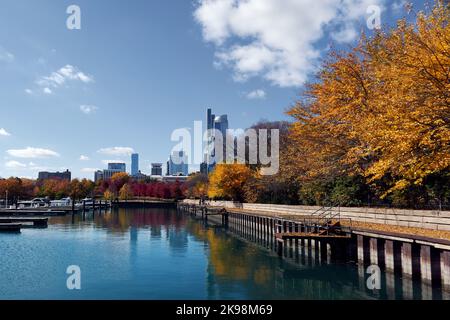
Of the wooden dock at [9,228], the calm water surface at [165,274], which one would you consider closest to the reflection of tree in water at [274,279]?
the calm water surface at [165,274]

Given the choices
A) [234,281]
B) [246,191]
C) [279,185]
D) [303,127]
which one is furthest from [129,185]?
[234,281]

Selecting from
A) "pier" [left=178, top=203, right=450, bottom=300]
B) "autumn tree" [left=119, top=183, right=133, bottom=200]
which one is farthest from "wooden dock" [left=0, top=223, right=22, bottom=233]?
"autumn tree" [left=119, top=183, right=133, bottom=200]

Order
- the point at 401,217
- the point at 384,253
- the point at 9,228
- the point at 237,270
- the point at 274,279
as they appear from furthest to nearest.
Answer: the point at 9,228 < the point at 237,270 < the point at 401,217 < the point at 274,279 < the point at 384,253

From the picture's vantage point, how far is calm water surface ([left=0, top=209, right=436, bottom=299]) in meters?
19.9

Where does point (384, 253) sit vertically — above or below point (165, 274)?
above

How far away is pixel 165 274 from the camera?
24.8 meters

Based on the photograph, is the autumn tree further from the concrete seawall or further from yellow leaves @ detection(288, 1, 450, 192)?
yellow leaves @ detection(288, 1, 450, 192)

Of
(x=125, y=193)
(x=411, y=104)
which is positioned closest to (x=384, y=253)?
(x=411, y=104)

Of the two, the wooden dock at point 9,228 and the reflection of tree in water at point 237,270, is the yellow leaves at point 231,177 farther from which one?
the wooden dock at point 9,228

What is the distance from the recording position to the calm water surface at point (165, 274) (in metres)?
19.9

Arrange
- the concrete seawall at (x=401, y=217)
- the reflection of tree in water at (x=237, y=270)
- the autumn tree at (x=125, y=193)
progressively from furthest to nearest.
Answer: the autumn tree at (x=125, y=193) < the concrete seawall at (x=401, y=217) < the reflection of tree in water at (x=237, y=270)

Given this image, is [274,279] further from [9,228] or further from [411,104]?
[9,228]

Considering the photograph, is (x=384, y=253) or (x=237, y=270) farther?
(x=237, y=270)
